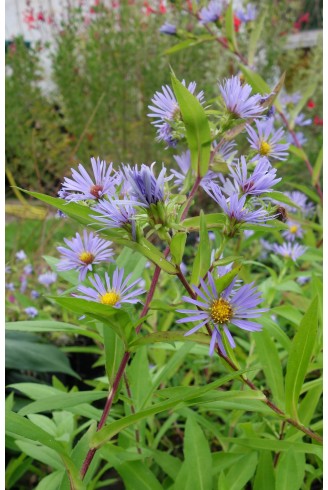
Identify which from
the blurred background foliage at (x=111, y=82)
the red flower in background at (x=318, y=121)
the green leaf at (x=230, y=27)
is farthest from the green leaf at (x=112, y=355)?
the red flower in background at (x=318, y=121)

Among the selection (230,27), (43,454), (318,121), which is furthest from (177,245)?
(318,121)

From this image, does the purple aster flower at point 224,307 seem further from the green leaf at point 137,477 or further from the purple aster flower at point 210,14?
the purple aster flower at point 210,14

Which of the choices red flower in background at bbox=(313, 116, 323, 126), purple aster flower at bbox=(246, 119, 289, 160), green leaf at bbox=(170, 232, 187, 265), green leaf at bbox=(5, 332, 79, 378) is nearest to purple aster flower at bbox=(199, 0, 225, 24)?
purple aster flower at bbox=(246, 119, 289, 160)

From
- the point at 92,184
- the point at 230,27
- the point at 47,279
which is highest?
the point at 230,27

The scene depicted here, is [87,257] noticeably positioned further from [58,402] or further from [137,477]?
[137,477]

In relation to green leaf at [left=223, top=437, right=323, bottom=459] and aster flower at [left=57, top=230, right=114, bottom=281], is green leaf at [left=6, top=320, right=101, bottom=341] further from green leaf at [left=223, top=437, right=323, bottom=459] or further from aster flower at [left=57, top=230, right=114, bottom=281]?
green leaf at [left=223, top=437, right=323, bottom=459]

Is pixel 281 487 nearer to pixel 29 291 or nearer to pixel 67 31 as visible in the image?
pixel 29 291
